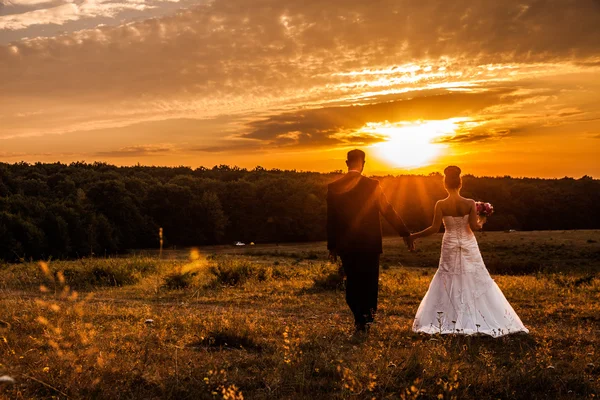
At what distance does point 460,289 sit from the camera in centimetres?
974

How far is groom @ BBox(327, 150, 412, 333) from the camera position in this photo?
29.3 feet

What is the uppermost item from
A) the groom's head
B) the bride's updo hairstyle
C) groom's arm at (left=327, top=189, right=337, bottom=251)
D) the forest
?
the groom's head

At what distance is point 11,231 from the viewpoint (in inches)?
2400

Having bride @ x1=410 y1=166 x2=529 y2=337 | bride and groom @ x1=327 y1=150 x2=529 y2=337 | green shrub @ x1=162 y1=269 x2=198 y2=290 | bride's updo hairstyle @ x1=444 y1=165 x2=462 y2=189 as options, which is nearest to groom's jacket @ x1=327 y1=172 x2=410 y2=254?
bride and groom @ x1=327 y1=150 x2=529 y2=337

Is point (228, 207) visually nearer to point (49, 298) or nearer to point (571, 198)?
point (571, 198)

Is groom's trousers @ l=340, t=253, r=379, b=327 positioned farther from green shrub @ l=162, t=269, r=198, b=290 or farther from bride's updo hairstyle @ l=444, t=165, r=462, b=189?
green shrub @ l=162, t=269, r=198, b=290

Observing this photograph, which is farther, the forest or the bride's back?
the forest

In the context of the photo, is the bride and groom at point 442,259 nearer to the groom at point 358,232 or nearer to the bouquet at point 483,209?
the groom at point 358,232

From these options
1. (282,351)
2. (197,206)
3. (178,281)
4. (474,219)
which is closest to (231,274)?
(178,281)

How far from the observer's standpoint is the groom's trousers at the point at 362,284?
895 cm

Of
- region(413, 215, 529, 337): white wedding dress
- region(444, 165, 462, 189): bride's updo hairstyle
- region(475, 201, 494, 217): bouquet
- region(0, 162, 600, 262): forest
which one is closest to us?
region(413, 215, 529, 337): white wedding dress

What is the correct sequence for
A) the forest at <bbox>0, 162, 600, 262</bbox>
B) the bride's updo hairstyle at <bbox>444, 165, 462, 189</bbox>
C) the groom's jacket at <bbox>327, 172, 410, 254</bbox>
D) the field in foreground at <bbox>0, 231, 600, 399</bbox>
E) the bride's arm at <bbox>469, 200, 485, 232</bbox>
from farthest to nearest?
the forest at <bbox>0, 162, 600, 262</bbox> < the bride's arm at <bbox>469, 200, 485, 232</bbox> < the bride's updo hairstyle at <bbox>444, 165, 462, 189</bbox> < the groom's jacket at <bbox>327, 172, 410, 254</bbox> < the field in foreground at <bbox>0, 231, 600, 399</bbox>

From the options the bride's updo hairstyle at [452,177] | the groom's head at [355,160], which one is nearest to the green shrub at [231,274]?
the bride's updo hairstyle at [452,177]

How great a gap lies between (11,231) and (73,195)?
14.8 metres
